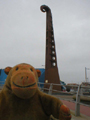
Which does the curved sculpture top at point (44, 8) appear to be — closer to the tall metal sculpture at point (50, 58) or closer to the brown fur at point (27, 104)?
the tall metal sculpture at point (50, 58)

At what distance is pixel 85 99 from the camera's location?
5879 millimetres

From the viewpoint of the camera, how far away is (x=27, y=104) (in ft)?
5.65

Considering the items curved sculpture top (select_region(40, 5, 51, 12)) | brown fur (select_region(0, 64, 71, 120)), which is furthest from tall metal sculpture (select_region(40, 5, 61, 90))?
brown fur (select_region(0, 64, 71, 120))

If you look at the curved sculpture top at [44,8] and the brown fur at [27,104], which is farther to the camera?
the curved sculpture top at [44,8]

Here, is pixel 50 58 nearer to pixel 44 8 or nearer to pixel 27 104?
pixel 44 8

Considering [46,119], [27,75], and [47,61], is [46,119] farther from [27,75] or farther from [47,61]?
[47,61]

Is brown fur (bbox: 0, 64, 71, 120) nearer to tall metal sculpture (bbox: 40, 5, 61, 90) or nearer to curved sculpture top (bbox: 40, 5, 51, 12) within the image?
tall metal sculpture (bbox: 40, 5, 61, 90)

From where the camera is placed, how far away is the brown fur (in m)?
1.50

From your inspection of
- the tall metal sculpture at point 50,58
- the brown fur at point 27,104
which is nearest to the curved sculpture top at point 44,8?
the tall metal sculpture at point 50,58

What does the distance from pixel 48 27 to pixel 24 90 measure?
50.2 feet

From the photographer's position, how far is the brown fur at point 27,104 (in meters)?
1.50

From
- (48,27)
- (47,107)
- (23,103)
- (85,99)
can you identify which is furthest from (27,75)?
(48,27)

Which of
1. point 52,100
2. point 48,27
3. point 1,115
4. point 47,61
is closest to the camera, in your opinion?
point 1,115

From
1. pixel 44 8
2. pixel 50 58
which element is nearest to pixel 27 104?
pixel 50 58
